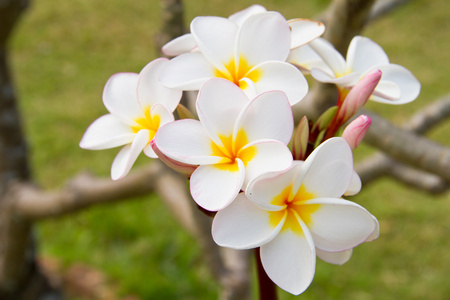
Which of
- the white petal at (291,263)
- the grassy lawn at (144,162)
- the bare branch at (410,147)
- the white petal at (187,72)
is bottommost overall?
the grassy lawn at (144,162)

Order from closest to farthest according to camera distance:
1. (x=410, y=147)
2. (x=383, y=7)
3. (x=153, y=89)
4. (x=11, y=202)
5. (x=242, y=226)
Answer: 1. (x=242, y=226)
2. (x=153, y=89)
3. (x=410, y=147)
4. (x=383, y=7)
5. (x=11, y=202)

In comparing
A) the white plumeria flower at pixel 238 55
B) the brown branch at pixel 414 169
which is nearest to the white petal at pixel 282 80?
the white plumeria flower at pixel 238 55

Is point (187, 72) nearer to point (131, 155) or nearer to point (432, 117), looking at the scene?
point (131, 155)

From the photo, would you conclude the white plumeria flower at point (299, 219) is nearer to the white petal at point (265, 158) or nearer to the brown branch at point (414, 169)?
the white petal at point (265, 158)

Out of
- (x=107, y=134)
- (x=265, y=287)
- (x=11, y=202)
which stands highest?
(x=107, y=134)

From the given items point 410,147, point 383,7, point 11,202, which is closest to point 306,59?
point 410,147

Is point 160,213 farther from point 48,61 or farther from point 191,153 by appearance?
point 191,153

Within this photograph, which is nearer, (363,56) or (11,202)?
(363,56)
